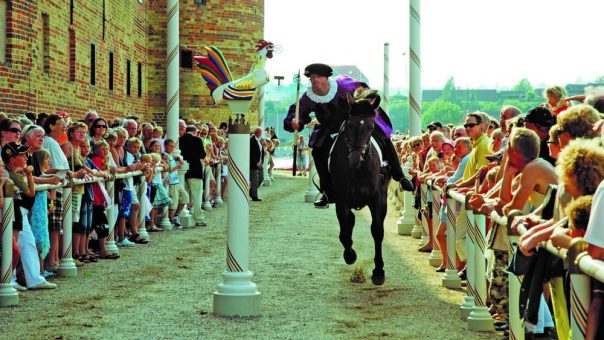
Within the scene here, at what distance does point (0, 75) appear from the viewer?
21.1m

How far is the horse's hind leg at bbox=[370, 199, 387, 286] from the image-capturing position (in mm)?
13398

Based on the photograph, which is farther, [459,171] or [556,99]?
[459,171]

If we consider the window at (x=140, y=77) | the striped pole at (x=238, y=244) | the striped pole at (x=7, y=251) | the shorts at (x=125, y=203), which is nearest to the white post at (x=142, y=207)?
the shorts at (x=125, y=203)

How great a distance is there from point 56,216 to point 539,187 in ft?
22.9

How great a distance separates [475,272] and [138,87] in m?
31.2

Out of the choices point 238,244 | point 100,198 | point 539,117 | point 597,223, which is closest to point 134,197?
point 100,198

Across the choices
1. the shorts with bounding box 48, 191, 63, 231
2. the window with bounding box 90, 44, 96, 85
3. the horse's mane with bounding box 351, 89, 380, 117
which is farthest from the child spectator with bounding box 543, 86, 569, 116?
the window with bounding box 90, 44, 96, 85

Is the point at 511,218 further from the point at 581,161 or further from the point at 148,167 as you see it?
the point at 148,167

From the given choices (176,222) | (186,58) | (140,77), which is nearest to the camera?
(176,222)

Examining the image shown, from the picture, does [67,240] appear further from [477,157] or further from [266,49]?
[477,157]

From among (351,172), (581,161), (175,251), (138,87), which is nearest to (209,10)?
(138,87)

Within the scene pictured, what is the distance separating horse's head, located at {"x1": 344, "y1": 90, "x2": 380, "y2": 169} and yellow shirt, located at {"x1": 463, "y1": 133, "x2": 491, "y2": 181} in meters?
1.25

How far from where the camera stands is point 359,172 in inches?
544

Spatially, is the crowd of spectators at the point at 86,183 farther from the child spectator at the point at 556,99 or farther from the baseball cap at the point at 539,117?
the child spectator at the point at 556,99
